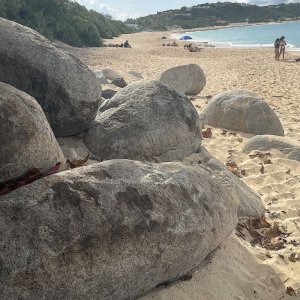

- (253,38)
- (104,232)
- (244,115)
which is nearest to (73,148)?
(104,232)

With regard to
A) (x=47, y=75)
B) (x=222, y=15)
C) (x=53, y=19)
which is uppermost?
(x=47, y=75)

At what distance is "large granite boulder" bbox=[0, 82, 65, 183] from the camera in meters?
3.14

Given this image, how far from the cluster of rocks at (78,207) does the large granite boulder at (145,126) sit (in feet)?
1.50

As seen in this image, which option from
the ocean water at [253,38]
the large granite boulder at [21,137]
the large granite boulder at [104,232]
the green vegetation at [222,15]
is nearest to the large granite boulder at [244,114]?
the large granite boulder at [104,232]

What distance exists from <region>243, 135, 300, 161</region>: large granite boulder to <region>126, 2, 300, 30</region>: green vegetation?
94704 millimetres

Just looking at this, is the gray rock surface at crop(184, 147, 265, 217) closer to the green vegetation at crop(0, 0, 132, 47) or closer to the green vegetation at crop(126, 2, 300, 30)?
the green vegetation at crop(0, 0, 132, 47)

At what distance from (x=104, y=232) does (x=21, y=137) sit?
96 centimetres

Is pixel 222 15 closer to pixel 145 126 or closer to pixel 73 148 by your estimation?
pixel 145 126

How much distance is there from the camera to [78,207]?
9.82 feet

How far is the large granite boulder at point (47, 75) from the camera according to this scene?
441cm

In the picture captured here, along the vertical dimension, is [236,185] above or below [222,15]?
above

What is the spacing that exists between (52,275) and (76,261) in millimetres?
181

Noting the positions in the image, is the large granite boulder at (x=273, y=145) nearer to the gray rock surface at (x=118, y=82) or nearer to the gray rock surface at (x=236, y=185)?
the gray rock surface at (x=236, y=185)

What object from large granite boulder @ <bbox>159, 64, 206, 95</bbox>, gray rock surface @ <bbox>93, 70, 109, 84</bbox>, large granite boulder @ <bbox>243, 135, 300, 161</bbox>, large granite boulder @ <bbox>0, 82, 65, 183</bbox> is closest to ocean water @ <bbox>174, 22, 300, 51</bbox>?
large granite boulder @ <bbox>159, 64, 206, 95</bbox>
